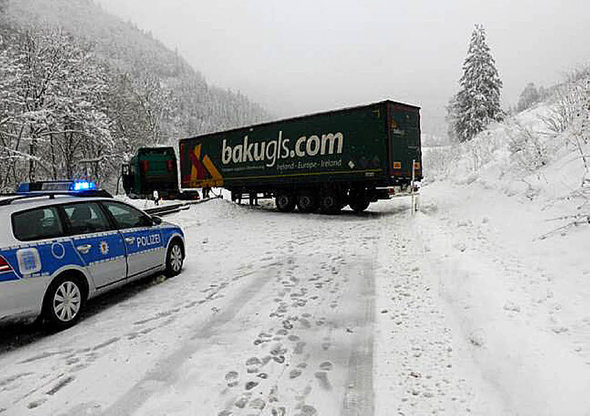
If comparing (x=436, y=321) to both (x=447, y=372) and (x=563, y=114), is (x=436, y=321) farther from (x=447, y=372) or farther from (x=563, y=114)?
(x=563, y=114)

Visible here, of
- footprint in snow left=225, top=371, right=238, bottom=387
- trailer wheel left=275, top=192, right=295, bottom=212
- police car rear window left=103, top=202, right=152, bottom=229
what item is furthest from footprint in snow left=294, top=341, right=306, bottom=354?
trailer wheel left=275, top=192, right=295, bottom=212

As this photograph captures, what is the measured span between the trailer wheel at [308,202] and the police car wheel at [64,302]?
12.0 m

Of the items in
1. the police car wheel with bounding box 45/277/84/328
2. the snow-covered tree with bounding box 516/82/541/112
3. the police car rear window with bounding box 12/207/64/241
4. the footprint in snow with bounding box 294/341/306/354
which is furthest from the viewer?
the snow-covered tree with bounding box 516/82/541/112

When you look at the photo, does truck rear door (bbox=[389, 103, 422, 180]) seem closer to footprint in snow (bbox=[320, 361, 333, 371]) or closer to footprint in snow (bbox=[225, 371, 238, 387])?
footprint in snow (bbox=[320, 361, 333, 371])

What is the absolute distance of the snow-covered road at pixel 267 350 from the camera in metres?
3.13

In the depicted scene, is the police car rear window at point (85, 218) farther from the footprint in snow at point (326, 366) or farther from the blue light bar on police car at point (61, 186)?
the footprint in snow at point (326, 366)

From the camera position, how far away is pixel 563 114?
37.2 ft

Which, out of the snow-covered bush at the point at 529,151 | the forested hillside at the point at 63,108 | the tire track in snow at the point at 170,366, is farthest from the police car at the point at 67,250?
the forested hillside at the point at 63,108

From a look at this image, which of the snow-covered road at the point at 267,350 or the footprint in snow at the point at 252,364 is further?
the footprint in snow at the point at 252,364

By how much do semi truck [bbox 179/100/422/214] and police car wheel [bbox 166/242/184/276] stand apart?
8.58 m

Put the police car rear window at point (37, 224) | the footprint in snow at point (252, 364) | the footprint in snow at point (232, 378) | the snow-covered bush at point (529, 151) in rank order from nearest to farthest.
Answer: the footprint in snow at point (232, 378) → the footprint in snow at point (252, 364) → the police car rear window at point (37, 224) → the snow-covered bush at point (529, 151)

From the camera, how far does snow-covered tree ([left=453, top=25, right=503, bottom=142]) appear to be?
37.8 m

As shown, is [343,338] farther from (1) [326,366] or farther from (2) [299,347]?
(1) [326,366]

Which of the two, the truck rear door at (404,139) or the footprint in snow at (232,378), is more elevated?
the truck rear door at (404,139)
